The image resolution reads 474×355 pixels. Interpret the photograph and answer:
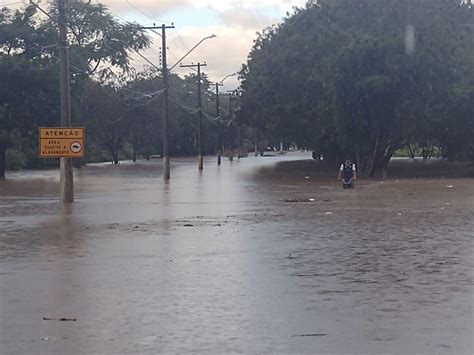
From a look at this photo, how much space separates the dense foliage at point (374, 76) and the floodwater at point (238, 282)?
2221 cm

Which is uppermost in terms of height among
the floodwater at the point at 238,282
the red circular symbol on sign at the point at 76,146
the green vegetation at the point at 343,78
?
the green vegetation at the point at 343,78

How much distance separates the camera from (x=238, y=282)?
11.4m

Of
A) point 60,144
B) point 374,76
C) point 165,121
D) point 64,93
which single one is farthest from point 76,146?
point 374,76

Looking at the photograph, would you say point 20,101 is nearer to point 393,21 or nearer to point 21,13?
point 21,13

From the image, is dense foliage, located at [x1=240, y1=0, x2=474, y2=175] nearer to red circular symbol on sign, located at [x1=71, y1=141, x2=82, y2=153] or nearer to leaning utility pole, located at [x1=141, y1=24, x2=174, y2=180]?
leaning utility pole, located at [x1=141, y1=24, x2=174, y2=180]

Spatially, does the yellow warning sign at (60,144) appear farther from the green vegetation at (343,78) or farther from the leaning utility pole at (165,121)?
the green vegetation at (343,78)

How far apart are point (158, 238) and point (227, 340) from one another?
9.11 metres

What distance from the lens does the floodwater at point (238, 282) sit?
8.16m

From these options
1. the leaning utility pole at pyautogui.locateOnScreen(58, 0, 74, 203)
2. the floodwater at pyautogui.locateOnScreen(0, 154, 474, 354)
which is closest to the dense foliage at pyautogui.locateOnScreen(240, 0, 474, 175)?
the leaning utility pole at pyautogui.locateOnScreen(58, 0, 74, 203)

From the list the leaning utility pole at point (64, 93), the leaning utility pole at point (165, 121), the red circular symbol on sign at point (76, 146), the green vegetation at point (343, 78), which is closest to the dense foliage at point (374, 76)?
the green vegetation at point (343, 78)

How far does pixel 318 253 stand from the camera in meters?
14.5

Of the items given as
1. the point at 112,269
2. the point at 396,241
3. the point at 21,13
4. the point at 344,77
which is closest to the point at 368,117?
the point at 344,77

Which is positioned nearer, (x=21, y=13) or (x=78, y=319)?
(x=78, y=319)

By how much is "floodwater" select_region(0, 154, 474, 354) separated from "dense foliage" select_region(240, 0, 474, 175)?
22214 millimetres
